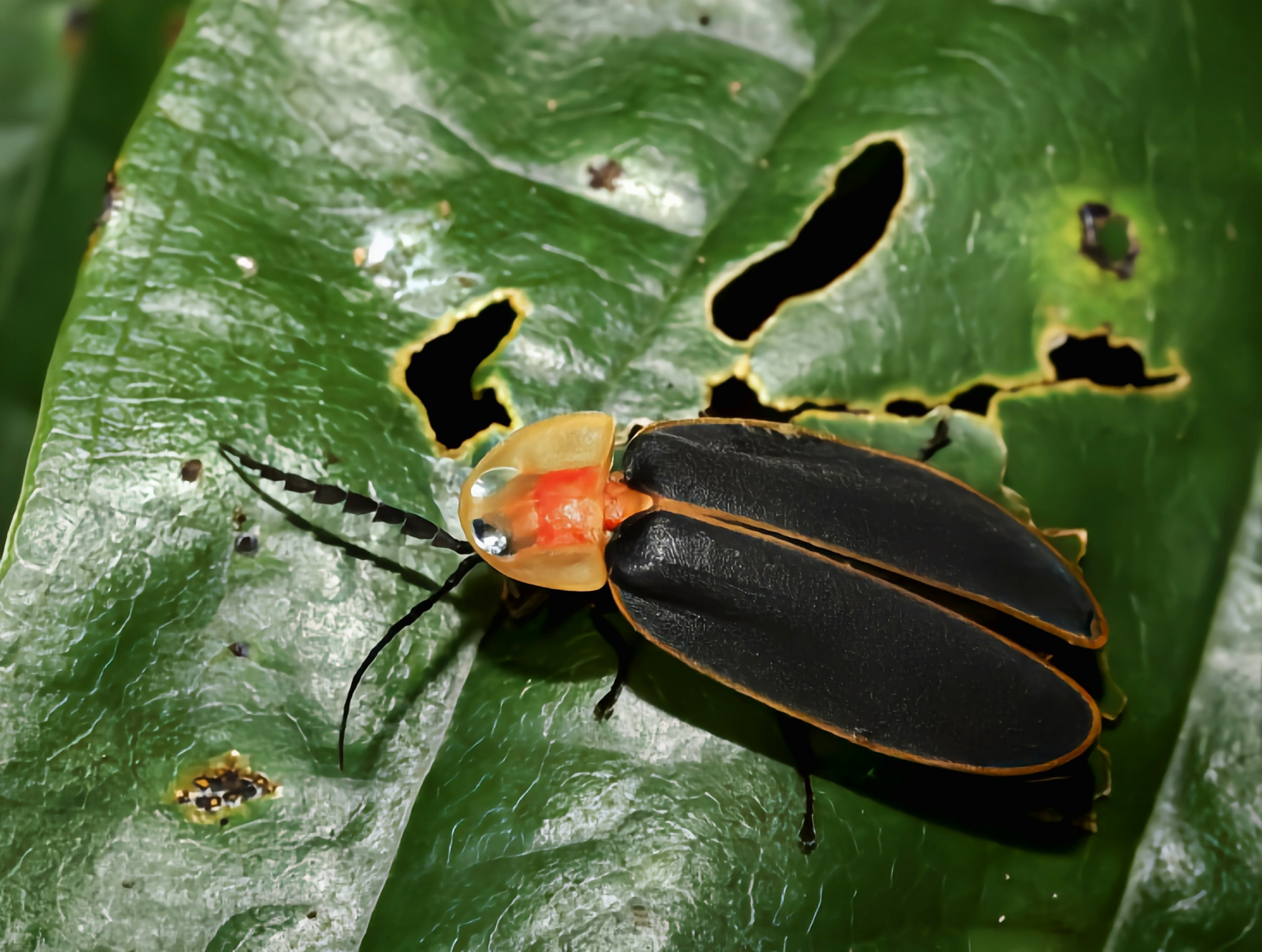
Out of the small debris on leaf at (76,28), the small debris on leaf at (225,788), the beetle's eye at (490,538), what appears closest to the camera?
the small debris on leaf at (225,788)

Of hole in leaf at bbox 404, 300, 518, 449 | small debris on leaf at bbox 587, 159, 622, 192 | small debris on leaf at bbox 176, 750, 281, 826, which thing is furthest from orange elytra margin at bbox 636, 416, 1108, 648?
small debris on leaf at bbox 176, 750, 281, 826

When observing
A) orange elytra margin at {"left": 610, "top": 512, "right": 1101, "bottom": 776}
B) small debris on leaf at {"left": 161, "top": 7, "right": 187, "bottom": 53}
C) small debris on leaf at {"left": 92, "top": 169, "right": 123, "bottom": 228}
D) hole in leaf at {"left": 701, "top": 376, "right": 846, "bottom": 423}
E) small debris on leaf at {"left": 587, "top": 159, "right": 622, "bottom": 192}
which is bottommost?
orange elytra margin at {"left": 610, "top": 512, "right": 1101, "bottom": 776}

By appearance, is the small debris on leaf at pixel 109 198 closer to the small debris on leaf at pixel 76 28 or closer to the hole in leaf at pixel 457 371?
the small debris on leaf at pixel 76 28

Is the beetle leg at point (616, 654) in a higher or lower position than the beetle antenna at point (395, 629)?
lower

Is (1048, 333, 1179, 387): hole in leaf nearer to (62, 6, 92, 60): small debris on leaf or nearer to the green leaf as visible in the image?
the green leaf

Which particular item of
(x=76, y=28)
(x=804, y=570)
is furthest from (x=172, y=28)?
(x=804, y=570)

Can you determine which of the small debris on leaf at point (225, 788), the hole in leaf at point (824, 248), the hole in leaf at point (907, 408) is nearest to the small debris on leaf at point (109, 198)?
the small debris on leaf at point (225, 788)

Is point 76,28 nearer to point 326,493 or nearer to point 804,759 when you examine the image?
point 326,493
